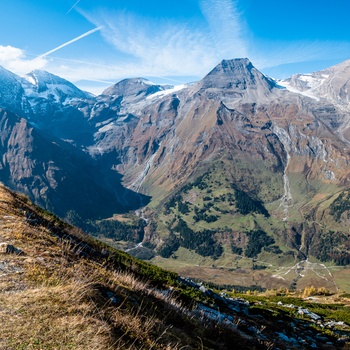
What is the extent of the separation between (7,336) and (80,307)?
1.69m

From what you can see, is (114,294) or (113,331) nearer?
(113,331)

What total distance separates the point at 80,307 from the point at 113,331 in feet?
3.37

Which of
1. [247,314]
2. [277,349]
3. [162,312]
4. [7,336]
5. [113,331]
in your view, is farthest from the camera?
[247,314]

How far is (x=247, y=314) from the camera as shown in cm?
2030

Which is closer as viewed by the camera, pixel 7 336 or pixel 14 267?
pixel 7 336

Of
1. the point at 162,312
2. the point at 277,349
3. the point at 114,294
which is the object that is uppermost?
the point at 114,294

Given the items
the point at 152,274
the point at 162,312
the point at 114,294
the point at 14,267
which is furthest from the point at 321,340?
the point at 14,267

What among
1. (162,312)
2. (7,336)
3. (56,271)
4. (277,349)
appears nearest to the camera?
(7,336)

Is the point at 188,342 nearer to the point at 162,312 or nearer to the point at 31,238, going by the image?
the point at 162,312

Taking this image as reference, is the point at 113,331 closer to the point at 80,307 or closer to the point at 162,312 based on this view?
the point at 80,307

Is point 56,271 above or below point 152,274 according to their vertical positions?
above


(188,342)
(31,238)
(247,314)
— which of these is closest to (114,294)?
(188,342)

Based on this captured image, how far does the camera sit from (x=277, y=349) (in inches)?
539

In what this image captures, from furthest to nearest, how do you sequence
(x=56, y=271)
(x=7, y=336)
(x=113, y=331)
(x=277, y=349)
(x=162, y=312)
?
1. (x=277, y=349)
2. (x=162, y=312)
3. (x=56, y=271)
4. (x=113, y=331)
5. (x=7, y=336)
